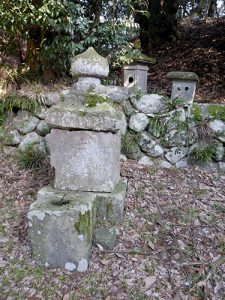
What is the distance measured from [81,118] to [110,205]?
0.97 meters

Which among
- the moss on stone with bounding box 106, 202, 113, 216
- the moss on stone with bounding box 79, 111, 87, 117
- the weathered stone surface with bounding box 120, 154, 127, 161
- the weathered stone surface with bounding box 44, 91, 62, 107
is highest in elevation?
the moss on stone with bounding box 79, 111, 87, 117

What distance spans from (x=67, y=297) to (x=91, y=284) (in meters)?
0.24

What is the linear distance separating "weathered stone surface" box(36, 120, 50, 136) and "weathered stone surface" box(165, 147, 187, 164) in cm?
195

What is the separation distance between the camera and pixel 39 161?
161 inches

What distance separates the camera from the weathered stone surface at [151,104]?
15.0 feet

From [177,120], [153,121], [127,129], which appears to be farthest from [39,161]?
[177,120]

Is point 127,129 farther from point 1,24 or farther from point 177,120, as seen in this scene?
point 1,24

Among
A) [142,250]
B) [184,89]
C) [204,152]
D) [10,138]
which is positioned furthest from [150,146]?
[10,138]

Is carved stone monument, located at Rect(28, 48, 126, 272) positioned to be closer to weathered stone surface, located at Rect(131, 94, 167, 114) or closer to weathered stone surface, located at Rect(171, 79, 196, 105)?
weathered stone surface, located at Rect(131, 94, 167, 114)

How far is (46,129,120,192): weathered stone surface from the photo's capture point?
2.84 meters

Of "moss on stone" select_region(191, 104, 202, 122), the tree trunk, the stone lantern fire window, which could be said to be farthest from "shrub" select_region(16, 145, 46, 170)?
the tree trunk

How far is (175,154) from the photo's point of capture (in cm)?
453

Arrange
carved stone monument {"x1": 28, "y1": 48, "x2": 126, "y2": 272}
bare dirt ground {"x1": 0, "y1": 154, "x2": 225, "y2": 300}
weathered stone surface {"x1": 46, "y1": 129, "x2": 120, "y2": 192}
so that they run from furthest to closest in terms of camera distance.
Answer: weathered stone surface {"x1": 46, "y1": 129, "x2": 120, "y2": 192}, carved stone monument {"x1": 28, "y1": 48, "x2": 126, "y2": 272}, bare dirt ground {"x1": 0, "y1": 154, "x2": 225, "y2": 300}

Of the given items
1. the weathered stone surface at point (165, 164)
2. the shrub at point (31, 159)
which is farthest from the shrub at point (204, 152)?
the shrub at point (31, 159)
